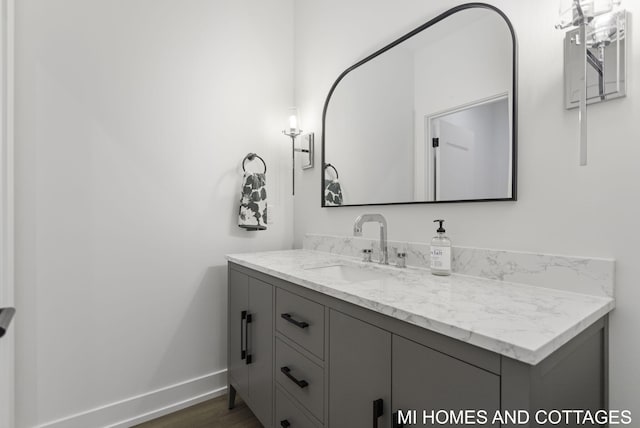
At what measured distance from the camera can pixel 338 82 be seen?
1998mm

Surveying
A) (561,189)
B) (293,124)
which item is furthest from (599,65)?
(293,124)

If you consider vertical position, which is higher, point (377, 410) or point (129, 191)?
point (129, 191)

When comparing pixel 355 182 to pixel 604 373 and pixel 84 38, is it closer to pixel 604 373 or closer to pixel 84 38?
pixel 604 373

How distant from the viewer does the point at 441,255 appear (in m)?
1.29

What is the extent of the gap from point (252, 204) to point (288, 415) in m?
1.17

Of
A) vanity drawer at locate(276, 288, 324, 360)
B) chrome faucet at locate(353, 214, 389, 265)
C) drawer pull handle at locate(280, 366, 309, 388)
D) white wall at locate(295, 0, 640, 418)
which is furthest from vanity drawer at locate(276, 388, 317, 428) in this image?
white wall at locate(295, 0, 640, 418)

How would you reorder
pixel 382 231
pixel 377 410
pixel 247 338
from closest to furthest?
pixel 377 410 → pixel 382 231 → pixel 247 338

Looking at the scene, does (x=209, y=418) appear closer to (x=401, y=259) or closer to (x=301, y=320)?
(x=301, y=320)

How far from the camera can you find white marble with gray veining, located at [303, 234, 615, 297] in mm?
958

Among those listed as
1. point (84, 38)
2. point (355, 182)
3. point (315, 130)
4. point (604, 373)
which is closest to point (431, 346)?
point (604, 373)

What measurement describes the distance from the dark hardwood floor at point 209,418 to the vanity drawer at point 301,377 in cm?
60

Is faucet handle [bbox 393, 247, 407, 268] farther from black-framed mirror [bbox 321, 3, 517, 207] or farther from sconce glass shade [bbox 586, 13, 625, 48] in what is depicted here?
sconce glass shade [bbox 586, 13, 625, 48]

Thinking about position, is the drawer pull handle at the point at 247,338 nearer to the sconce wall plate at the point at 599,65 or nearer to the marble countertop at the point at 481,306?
the marble countertop at the point at 481,306

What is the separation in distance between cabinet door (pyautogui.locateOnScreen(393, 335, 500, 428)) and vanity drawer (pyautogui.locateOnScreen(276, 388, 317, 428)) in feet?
1.67
